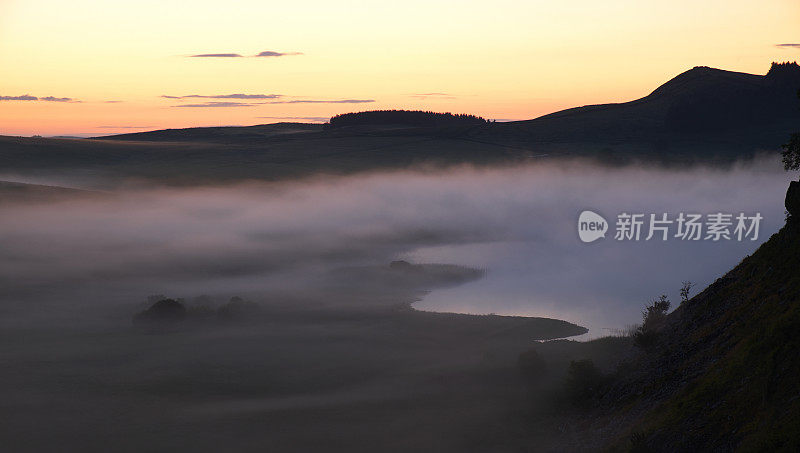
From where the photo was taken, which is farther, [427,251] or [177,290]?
[427,251]

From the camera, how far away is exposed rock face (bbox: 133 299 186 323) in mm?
76000

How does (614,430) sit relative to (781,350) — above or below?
below

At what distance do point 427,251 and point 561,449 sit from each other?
90.9 m

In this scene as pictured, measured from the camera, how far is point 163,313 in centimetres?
7662

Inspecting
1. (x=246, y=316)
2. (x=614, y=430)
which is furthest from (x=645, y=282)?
(x=614, y=430)

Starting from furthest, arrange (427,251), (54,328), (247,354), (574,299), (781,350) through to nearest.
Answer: (427,251) → (574,299) → (54,328) → (247,354) → (781,350)

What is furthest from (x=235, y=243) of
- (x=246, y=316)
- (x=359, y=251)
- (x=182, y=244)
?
(x=246, y=316)

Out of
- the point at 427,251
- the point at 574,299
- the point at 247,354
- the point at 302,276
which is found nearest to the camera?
the point at 247,354

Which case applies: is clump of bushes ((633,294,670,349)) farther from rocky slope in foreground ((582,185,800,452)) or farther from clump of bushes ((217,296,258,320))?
clump of bushes ((217,296,258,320))

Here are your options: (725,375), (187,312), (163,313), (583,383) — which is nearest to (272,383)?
(583,383)

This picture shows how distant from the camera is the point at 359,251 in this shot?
12800 cm

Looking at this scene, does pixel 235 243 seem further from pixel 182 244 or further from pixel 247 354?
pixel 247 354

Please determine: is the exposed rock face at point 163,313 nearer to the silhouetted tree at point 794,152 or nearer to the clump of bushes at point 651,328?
the clump of bushes at point 651,328

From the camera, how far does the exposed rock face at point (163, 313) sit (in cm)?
7600
